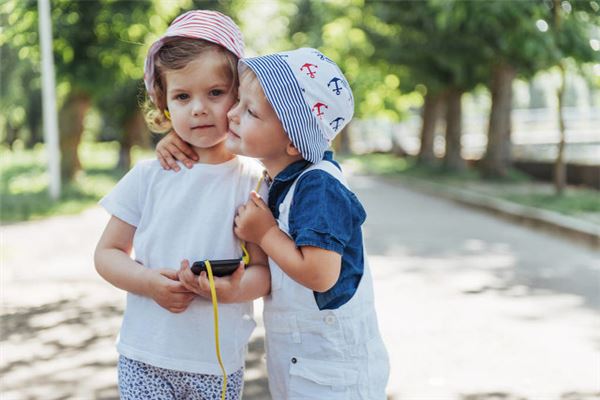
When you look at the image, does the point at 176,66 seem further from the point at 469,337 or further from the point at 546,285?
the point at 546,285

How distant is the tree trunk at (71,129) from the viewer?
18.2m

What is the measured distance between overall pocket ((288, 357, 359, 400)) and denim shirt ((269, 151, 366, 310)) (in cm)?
17

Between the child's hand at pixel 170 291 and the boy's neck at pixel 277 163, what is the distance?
363mm

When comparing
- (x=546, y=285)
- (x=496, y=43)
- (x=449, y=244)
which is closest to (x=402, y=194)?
(x=496, y=43)

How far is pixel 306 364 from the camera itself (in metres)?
2.13

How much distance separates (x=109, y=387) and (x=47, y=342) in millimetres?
1152

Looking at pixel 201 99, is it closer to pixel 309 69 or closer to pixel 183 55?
pixel 183 55

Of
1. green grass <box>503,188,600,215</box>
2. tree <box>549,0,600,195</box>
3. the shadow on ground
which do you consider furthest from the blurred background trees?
the shadow on ground

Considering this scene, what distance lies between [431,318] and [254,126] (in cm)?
420

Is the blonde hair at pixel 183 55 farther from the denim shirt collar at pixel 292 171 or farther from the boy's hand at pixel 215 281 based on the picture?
the boy's hand at pixel 215 281

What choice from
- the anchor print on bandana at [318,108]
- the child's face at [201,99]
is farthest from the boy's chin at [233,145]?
the anchor print on bandana at [318,108]

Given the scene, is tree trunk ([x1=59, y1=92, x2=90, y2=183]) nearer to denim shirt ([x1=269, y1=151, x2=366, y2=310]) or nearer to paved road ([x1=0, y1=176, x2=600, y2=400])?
paved road ([x1=0, y1=176, x2=600, y2=400])

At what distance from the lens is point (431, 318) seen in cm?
593

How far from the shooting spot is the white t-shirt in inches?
85.4
